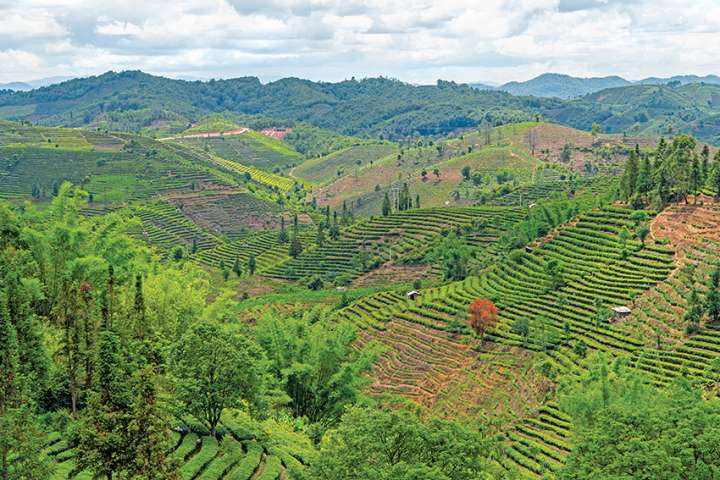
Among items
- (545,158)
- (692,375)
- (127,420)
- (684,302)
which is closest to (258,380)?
(127,420)

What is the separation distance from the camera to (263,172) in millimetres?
197625

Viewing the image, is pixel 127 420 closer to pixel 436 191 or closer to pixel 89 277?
pixel 89 277

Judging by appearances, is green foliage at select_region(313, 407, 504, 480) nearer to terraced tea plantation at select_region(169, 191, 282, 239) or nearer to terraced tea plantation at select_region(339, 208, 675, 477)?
terraced tea plantation at select_region(339, 208, 675, 477)

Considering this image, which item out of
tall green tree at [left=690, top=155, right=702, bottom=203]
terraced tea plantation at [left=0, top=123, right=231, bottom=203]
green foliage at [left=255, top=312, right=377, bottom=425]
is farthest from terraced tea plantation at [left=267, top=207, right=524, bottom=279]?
terraced tea plantation at [left=0, top=123, right=231, bottom=203]

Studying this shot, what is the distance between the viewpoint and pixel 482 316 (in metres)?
56.7

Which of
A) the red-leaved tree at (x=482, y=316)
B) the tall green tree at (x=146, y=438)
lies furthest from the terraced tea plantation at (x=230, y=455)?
the red-leaved tree at (x=482, y=316)

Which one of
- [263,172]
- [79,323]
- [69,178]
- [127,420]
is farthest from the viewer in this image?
[263,172]

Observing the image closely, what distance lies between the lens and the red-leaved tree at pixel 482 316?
56.8 metres

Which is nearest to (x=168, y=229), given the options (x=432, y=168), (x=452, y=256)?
(x=452, y=256)

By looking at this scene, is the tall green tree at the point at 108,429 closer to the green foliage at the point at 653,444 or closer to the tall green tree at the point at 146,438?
the tall green tree at the point at 146,438

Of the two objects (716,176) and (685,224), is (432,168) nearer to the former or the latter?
(716,176)

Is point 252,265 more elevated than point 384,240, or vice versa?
point 384,240

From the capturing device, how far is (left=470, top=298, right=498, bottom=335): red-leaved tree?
2234 inches

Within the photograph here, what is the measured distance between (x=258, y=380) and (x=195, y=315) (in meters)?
13.9
